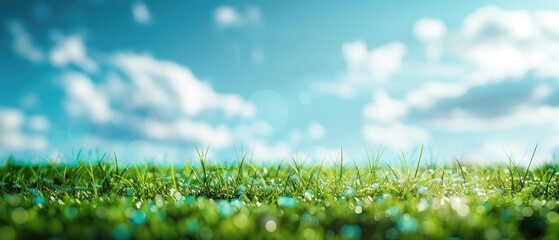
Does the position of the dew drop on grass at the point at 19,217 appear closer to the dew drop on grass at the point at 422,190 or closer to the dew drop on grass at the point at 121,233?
the dew drop on grass at the point at 121,233

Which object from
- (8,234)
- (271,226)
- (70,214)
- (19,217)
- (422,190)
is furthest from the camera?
(422,190)

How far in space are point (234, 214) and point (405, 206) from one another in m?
1.56

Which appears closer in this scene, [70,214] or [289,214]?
[70,214]

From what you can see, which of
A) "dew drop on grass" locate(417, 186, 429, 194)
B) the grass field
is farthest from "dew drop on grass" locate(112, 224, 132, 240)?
"dew drop on grass" locate(417, 186, 429, 194)

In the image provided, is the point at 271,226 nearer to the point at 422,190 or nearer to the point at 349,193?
the point at 349,193

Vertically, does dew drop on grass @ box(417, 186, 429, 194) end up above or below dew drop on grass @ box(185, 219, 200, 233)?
above

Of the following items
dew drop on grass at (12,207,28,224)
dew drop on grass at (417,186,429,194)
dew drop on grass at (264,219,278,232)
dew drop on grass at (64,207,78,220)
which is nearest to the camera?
dew drop on grass at (264,219,278,232)

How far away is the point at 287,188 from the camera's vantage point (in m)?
6.56

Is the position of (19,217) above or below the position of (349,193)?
below

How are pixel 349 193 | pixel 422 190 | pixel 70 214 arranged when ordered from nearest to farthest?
pixel 70 214 < pixel 349 193 < pixel 422 190

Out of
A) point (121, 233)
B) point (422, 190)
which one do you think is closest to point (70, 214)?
point (121, 233)

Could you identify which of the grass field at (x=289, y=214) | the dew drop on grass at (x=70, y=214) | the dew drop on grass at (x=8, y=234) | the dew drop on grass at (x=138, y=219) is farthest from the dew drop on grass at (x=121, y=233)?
the dew drop on grass at (x=70, y=214)

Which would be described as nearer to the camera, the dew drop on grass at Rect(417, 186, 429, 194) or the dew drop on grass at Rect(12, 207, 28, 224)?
the dew drop on grass at Rect(12, 207, 28, 224)

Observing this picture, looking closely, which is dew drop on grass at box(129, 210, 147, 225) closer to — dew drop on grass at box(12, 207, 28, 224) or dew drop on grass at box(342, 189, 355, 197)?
dew drop on grass at box(12, 207, 28, 224)
